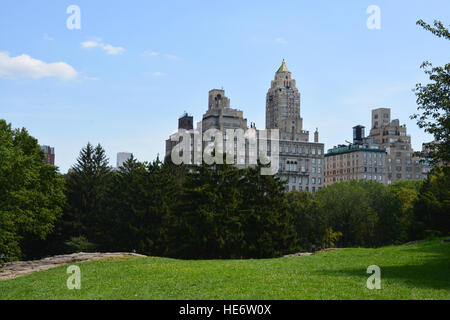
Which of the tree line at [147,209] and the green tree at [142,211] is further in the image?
the green tree at [142,211]

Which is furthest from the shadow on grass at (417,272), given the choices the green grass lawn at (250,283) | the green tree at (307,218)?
the green tree at (307,218)

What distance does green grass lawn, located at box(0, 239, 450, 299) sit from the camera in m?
20.9

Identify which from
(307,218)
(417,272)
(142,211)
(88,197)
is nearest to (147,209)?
(142,211)

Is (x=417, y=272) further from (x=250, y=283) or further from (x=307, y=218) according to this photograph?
(x=307, y=218)

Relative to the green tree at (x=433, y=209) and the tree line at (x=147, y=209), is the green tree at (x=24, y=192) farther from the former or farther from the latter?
the green tree at (x=433, y=209)

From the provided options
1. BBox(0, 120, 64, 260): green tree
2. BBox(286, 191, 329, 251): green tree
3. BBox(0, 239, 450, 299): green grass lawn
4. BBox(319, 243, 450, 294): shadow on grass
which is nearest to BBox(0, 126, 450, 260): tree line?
BBox(0, 120, 64, 260): green tree

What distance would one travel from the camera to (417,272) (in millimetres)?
28125

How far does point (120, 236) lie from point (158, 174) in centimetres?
951

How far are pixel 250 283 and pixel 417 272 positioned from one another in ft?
33.9

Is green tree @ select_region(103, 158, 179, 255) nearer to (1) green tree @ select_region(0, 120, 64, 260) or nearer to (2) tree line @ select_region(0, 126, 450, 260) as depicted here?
(2) tree line @ select_region(0, 126, 450, 260)

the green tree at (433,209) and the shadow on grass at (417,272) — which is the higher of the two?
the green tree at (433,209)

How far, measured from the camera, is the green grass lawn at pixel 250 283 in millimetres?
20859
